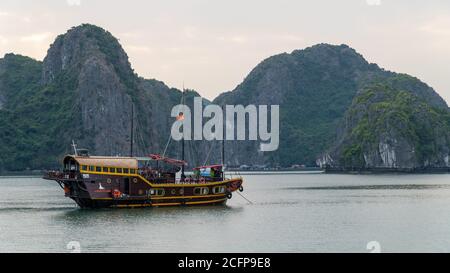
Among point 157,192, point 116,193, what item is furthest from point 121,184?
point 157,192

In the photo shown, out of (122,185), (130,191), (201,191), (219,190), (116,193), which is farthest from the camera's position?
(219,190)

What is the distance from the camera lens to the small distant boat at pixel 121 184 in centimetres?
7288

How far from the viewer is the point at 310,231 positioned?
60.7 m

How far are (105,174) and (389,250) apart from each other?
32203mm

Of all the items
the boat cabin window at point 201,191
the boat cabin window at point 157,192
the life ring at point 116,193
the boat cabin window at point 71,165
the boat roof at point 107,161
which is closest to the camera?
the boat roof at point 107,161

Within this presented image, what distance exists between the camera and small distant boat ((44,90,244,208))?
72.9 m

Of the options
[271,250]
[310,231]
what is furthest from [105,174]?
[271,250]

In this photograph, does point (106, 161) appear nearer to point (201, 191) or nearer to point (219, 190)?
point (201, 191)

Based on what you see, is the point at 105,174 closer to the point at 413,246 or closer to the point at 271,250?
the point at 271,250

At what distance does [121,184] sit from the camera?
74312 mm

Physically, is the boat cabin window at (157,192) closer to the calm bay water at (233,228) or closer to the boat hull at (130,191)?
the boat hull at (130,191)

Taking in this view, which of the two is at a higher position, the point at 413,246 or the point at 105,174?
the point at 105,174

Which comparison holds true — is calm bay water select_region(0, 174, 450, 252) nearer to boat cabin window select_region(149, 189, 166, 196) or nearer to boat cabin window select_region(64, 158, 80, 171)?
boat cabin window select_region(149, 189, 166, 196)

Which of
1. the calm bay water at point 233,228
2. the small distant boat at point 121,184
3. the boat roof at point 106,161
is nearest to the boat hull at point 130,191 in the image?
the small distant boat at point 121,184
